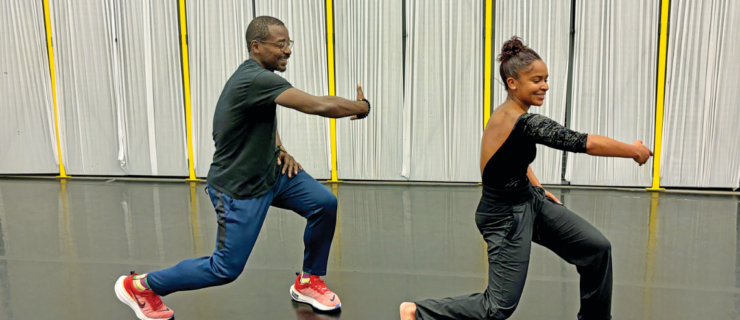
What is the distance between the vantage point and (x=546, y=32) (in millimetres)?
5461

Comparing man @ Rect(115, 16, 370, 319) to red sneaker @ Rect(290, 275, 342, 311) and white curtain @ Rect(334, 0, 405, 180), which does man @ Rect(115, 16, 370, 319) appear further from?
white curtain @ Rect(334, 0, 405, 180)

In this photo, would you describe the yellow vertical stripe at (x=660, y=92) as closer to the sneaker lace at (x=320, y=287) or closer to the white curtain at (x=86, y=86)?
the sneaker lace at (x=320, y=287)

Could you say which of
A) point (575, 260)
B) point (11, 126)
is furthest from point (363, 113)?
point (11, 126)

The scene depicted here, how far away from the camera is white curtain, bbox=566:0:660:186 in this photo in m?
5.29

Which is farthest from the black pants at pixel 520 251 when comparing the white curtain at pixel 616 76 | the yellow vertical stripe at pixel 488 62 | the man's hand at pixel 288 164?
the white curtain at pixel 616 76

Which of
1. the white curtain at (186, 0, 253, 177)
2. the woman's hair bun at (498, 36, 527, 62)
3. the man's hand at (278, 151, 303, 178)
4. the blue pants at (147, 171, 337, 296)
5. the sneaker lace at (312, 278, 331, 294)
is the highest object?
the white curtain at (186, 0, 253, 177)

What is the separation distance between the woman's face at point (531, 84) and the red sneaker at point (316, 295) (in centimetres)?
136

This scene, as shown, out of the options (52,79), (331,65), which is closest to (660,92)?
(331,65)

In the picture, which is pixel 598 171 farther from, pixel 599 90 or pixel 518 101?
pixel 518 101

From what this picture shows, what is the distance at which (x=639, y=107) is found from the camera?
541 cm

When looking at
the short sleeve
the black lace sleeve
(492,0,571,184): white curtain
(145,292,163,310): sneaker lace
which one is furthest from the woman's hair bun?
(492,0,571,184): white curtain

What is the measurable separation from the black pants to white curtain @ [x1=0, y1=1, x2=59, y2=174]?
5823mm

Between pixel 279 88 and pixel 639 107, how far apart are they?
4243 mm

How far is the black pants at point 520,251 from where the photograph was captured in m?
2.16
